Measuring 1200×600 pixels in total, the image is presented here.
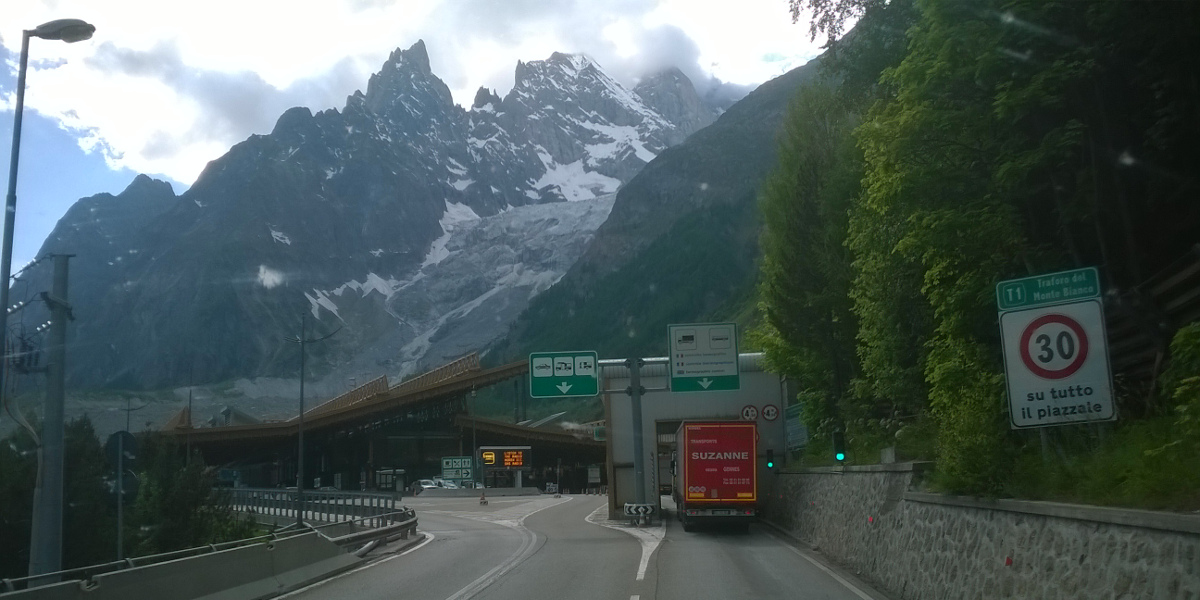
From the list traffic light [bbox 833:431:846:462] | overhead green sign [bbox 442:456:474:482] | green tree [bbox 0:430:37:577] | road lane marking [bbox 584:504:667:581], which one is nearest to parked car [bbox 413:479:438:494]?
overhead green sign [bbox 442:456:474:482]

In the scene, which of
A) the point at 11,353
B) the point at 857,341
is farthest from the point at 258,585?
the point at 857,341

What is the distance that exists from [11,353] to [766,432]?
29.3 metres

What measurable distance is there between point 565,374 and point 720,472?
6113mm

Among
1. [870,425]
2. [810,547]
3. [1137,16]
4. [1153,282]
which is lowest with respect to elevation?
[810,547]

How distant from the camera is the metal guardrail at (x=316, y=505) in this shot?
122 ft

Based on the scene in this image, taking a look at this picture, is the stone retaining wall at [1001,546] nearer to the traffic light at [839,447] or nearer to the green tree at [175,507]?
the traffic light at [839,447]

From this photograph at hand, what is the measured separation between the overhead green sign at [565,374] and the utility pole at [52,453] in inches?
752

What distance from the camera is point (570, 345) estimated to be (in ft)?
605

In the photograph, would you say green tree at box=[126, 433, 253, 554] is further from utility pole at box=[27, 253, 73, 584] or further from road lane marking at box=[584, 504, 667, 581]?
utility pole at box=[27, 253, 73, 584]

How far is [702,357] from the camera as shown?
3466cm

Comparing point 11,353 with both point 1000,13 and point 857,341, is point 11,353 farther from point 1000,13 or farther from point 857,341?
point 857,341

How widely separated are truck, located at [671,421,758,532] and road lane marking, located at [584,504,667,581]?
1.69 metres

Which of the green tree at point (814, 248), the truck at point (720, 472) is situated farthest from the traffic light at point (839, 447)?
the truck at point (720, 472)

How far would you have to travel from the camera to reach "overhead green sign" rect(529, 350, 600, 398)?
34031mm
